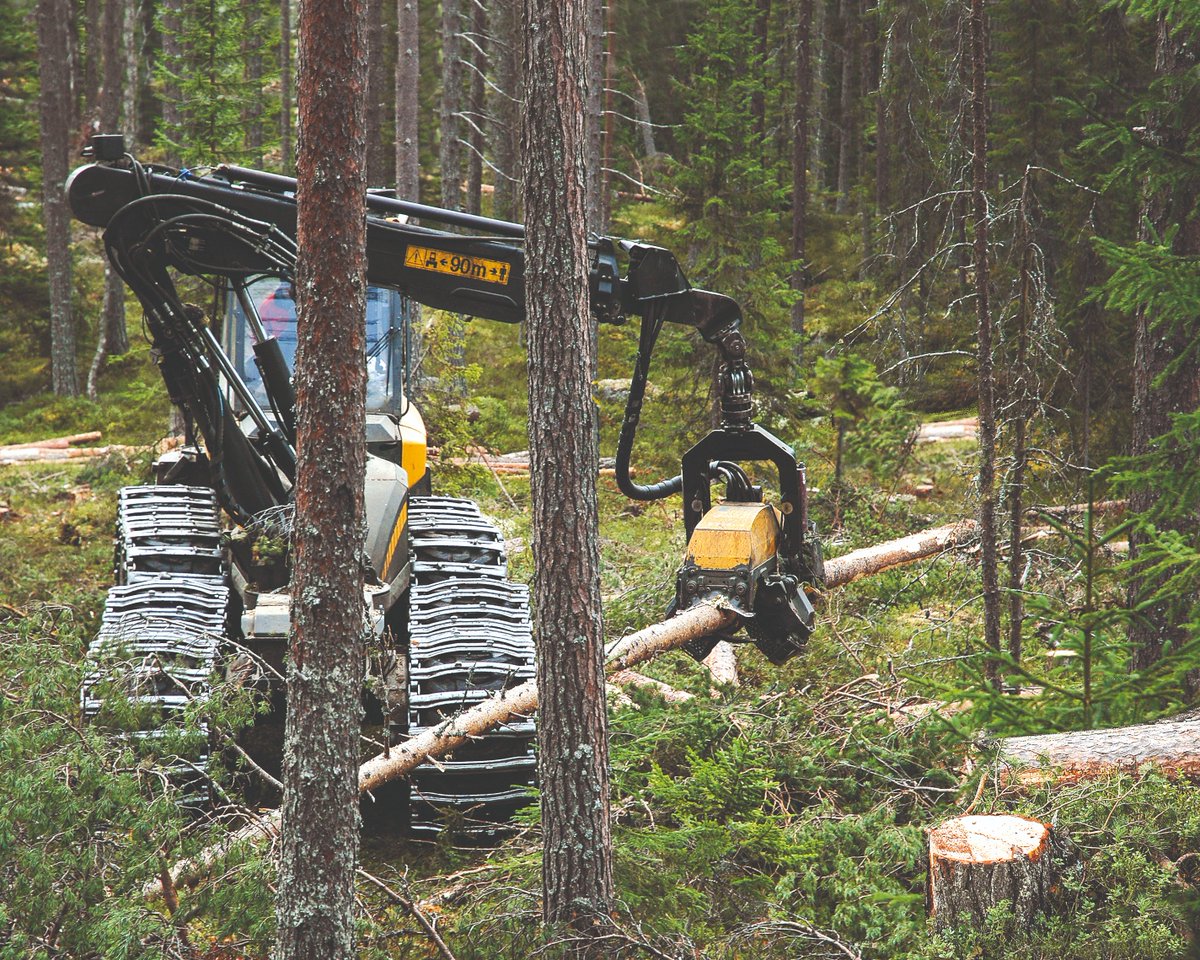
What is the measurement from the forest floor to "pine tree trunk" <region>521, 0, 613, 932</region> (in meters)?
0.40

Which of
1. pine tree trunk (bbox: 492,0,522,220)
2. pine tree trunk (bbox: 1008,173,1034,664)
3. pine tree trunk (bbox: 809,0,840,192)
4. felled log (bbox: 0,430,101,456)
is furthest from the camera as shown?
pine tree trunk (bbox: 809,0,840,192)

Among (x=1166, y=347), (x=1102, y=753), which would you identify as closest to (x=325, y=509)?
(x=1102, y=753)

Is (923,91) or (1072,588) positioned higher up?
(923,91)

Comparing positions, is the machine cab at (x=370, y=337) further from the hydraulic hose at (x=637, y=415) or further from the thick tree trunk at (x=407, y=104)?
the thick tree trunk at (x=407, y=104)

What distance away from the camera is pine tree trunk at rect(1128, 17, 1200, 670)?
7.04 m

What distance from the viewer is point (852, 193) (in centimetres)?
3447

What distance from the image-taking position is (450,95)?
68.6 feet

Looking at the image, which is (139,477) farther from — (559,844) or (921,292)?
(921,292)

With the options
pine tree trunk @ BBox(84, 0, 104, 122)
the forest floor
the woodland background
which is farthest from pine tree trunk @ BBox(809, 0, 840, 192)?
the forest floor

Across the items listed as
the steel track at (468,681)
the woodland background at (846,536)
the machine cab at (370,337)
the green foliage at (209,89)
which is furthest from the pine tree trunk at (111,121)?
the steel track at (468,681)

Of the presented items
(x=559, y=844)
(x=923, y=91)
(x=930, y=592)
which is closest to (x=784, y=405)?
(x=930, y=592)

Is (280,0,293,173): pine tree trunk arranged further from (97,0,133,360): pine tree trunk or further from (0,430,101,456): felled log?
(0,430,101,456): felled log

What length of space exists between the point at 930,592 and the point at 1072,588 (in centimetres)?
129

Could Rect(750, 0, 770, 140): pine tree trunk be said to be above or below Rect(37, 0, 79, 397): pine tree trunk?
above
